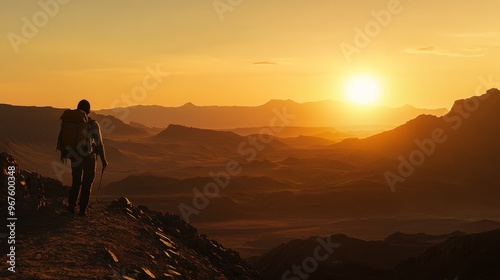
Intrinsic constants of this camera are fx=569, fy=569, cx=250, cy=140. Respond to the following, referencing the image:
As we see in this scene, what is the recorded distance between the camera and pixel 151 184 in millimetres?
70875

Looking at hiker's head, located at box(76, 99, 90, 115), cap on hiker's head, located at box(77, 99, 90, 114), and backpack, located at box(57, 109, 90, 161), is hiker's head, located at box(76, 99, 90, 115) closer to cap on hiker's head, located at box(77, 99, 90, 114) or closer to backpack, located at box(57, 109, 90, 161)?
cap on hiker's head, located at box(77, 99, 90, 114)

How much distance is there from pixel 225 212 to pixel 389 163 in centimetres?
3540

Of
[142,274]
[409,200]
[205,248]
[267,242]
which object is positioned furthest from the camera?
[409,200]

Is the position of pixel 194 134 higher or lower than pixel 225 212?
higher

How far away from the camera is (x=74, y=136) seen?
32.1 feet

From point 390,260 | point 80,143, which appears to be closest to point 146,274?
point 80,143

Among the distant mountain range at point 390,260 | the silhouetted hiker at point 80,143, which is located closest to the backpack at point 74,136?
the silhouetted hiker at point 80,143

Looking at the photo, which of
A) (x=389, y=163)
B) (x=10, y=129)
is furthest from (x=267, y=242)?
(x=10, y=129)

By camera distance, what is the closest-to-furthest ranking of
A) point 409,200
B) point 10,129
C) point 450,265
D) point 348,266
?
point 450,265 < point 348,266 < point 409,200 < point 10,129

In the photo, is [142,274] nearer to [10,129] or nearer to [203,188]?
[203,188]

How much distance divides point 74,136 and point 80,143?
171 millimetres

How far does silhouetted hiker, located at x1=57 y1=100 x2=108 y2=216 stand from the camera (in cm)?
977

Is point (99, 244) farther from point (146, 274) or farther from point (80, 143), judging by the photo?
point (80, 143)

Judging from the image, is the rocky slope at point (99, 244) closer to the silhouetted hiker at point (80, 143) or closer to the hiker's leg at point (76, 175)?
the hiker's leg at point (76, 175)
